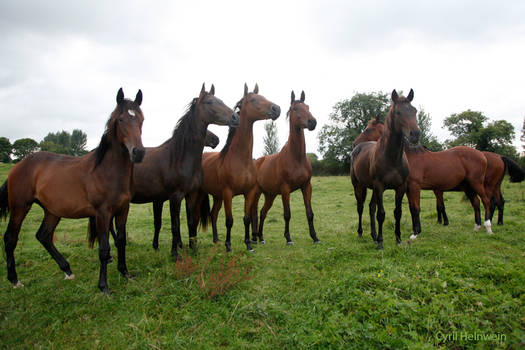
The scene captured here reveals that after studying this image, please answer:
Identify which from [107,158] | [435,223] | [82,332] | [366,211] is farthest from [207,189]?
[366,211]

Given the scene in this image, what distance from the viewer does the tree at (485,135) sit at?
40750mm

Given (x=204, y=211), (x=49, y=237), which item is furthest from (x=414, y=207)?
(x=49, y=237)

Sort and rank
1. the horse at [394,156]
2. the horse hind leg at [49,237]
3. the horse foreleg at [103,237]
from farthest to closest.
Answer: the horse at [394,156], the horse hind leg at [49,237], the horse foreleg at [103,237]

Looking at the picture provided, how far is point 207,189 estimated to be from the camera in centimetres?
687

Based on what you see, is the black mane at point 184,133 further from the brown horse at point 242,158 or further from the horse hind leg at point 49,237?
the horse hind leg at point 49,237

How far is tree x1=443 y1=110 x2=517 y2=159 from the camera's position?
40.8 metres

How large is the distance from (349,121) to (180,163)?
43.5 metres

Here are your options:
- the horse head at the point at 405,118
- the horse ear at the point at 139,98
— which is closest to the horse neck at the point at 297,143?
the horse head at the point at 405,118

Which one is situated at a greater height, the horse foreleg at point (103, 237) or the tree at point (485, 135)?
the tree at point (485, 135)

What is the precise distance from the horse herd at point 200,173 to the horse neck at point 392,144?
0.06ft

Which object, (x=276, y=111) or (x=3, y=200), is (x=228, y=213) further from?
(x=3, y=200)

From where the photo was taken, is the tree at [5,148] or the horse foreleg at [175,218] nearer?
the horse foreleg at [175,218]

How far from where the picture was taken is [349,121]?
149ft

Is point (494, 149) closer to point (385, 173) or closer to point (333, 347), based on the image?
point (385, 173)
